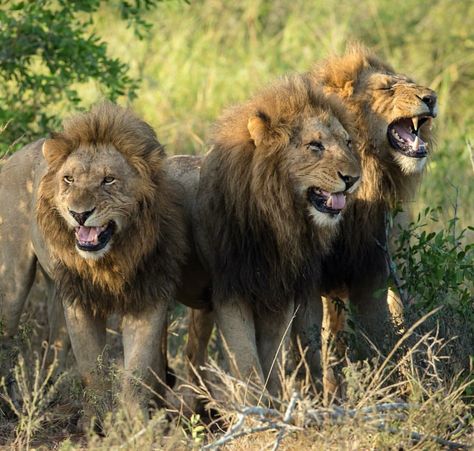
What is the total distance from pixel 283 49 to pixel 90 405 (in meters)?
8.28

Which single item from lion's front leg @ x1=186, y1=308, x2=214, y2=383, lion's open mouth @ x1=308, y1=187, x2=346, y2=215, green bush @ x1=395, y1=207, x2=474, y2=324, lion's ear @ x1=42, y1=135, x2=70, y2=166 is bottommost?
lion's front leg @ x1=186, y1=308, x2=214, y2=383

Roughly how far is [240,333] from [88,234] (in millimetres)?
903

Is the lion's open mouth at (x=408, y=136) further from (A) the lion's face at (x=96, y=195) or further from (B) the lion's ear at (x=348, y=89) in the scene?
(A) the lion's face at (x=96, y=195)

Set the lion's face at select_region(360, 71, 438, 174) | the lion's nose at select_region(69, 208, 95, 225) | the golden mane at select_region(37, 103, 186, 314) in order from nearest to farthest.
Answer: the lion's nose at select_region(69, 208, 95, 225) → the golden mane at select_region(37, 103, 186, 314) → the lion's face at select_region(360, 71, 438, 174)

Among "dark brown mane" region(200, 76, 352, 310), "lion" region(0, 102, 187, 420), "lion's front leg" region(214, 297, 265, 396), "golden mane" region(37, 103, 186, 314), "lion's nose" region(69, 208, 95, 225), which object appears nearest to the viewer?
"lion's nose" region(69, 208, 95, 225)

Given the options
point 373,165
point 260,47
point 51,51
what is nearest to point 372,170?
point 373,165

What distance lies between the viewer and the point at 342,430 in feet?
15.9

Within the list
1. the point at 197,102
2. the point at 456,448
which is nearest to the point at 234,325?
the point at 456,448

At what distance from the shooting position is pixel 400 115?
6.65 metres

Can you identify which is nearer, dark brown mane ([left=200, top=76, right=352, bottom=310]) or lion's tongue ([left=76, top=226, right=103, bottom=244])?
lion's tongue ([left=76, top=226, right=103, bottom=244])

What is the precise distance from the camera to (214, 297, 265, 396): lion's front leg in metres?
6.14

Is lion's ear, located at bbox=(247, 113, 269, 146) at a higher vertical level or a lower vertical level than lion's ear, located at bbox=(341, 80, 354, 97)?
lower

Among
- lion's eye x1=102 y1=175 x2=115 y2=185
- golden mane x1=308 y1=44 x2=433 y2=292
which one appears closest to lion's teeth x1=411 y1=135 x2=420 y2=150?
golden mane x1=308 y1=44 x2=433 y2=292

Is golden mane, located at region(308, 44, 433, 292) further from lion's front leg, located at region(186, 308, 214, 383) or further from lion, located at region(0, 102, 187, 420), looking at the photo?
lion, located at region(0, 102, 187, 420)
